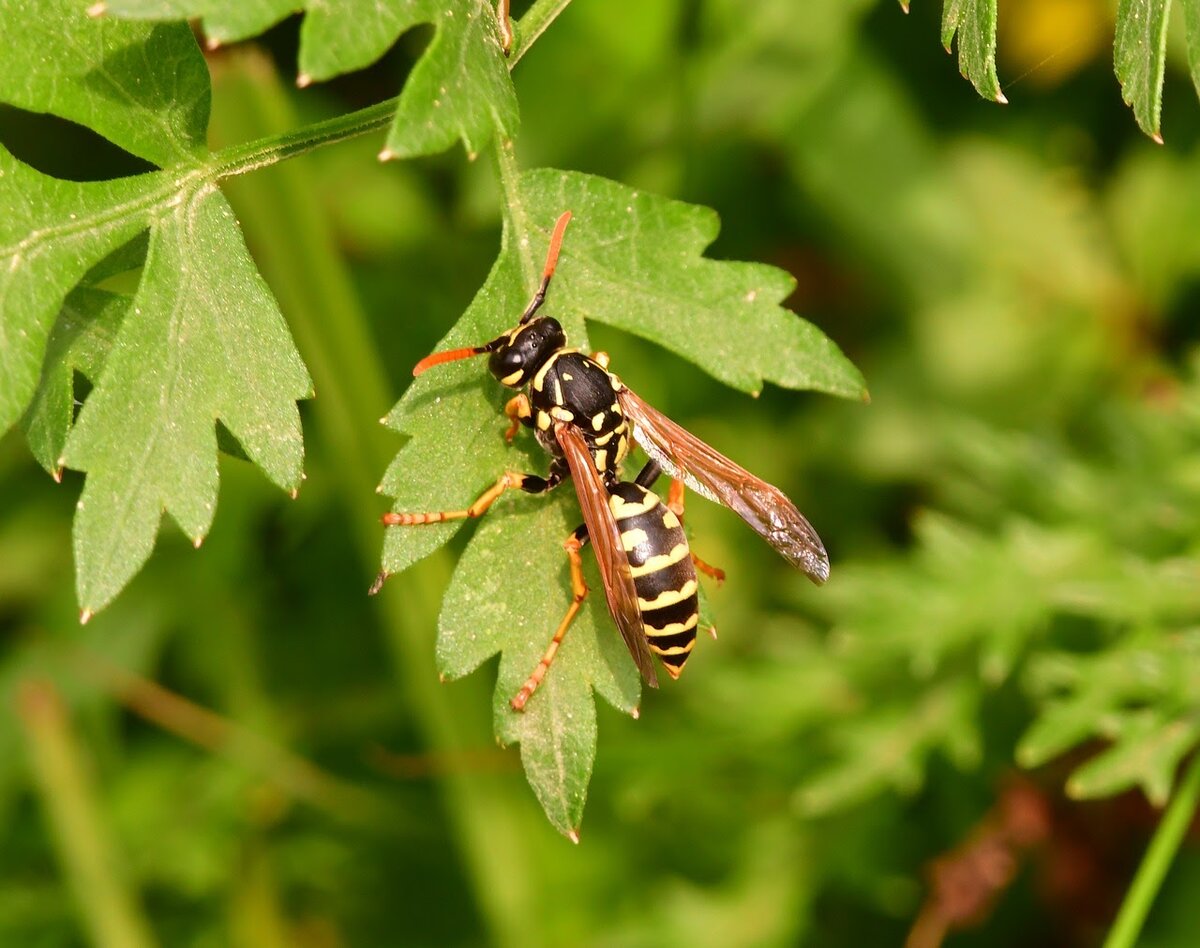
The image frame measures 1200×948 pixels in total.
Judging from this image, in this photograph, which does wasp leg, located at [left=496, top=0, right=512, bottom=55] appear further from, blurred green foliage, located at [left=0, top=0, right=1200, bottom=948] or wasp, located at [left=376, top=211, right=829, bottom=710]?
blurred green foliage, located at [left=0, top=0, right=1200, bottom=948]

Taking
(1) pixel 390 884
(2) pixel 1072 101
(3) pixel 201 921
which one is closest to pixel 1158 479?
(2) pixel 1072 101

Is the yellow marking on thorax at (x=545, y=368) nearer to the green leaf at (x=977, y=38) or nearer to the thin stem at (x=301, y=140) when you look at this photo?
the thin stem at (x=301, y=140)

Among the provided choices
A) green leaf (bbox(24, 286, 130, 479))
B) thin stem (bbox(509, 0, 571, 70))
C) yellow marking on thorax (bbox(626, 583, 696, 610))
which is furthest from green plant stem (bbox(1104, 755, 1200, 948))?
green leaf (bbox(24, 286, 130, 479))

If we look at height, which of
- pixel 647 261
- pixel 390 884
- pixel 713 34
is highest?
pixel 713 34

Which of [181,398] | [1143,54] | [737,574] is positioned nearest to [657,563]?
[181,398]

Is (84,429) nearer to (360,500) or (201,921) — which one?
(360,500)

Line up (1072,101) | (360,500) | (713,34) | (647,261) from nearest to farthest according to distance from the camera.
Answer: (647,261) → (360,500) → (713,34) → (1072,101)
